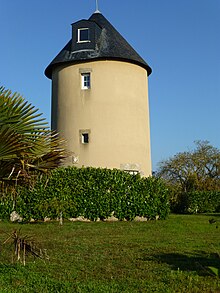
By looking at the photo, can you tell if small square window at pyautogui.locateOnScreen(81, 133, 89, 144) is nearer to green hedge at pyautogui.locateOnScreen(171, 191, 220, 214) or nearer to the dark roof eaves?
the dark roof eaves

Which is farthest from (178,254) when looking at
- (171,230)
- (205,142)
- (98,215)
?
(205,142)

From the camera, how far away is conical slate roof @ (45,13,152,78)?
24.2 m

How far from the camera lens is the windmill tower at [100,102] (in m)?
23.8

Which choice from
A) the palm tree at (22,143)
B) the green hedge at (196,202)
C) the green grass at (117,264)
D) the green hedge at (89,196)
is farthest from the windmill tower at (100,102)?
the palm tree at (22,143)

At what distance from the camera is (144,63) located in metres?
25.7

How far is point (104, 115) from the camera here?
23.8 m

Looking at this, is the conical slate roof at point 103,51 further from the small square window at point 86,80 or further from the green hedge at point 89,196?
the green hedge at point 89,196

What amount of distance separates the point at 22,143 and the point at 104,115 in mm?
15853

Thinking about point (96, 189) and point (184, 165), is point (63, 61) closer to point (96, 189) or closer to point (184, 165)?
point (96, 189)

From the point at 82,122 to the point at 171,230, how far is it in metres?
9.74

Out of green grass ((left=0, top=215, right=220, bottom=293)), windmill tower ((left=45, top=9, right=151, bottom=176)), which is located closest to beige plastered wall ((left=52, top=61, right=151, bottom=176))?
windmill tower ((left=45, top=9, right=151, bottom=176))

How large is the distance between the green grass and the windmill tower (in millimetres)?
9530

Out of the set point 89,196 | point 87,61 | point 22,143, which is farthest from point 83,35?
point 22,143

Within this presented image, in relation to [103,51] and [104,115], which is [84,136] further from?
[103,51]
